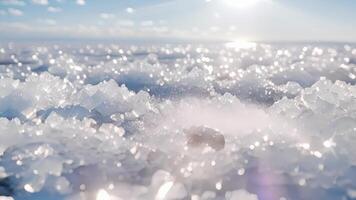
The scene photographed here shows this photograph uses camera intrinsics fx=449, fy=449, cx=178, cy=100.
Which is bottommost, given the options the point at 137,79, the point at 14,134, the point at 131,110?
the point at 137,79

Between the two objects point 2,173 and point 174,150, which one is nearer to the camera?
point 2,173

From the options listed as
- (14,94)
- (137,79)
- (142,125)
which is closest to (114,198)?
(142,125)

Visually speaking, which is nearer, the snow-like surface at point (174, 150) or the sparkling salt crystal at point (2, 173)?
the snow-like surface at point (174, 150)

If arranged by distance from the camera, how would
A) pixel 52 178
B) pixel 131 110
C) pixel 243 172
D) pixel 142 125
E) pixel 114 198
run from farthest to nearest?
pixel 131 110 → pixel 142 125 → pixel 243 172 → pixel 52 178 → pixel 114 198

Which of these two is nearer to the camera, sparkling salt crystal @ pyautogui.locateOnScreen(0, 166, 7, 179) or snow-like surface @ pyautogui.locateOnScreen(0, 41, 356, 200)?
snow-like surface @ pyautogui.locateOnScreen(0, 41, 356, 200)

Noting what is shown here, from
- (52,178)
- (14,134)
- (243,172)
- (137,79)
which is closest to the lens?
(52,178)

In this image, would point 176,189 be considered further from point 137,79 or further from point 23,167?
point 137,79

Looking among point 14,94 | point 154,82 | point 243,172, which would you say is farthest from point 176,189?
point 154,82

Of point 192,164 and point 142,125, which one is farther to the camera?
point 142,125

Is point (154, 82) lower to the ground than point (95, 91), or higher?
lower

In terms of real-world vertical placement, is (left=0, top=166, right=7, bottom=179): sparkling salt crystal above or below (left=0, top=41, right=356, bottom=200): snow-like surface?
above

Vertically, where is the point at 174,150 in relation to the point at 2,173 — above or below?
below
